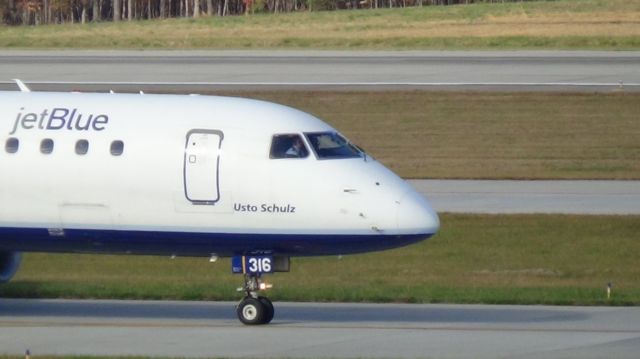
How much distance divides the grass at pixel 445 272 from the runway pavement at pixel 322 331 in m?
0.65

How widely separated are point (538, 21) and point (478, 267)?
5937cm

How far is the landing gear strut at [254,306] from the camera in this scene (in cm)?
1964

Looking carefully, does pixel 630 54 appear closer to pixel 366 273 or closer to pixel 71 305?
pixel 366 273

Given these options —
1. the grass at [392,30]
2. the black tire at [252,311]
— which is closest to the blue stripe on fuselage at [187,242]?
the black tire at [252,311]

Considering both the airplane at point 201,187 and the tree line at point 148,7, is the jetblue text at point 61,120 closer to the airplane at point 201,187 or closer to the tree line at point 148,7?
the airplane at point 201,187

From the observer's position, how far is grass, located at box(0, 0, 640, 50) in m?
72.2

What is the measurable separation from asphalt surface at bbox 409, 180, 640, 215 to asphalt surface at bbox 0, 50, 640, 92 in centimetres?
1399

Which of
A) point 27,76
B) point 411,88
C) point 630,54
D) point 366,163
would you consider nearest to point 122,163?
point 366,163

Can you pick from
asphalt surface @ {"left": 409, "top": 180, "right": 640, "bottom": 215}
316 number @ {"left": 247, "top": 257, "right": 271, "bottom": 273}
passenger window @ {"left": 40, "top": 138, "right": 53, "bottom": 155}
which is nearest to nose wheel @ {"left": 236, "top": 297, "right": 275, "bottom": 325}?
316 number @ {"left": 247, "top": 257, "right": 271, "bottom": 273}

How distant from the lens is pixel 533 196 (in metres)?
33.9

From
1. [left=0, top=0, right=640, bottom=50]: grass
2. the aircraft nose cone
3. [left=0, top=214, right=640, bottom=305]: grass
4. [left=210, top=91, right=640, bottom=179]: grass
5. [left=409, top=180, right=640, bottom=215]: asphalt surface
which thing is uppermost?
the aircraft nose cone

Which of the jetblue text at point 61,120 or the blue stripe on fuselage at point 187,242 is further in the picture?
the jetblue text at point 61,120

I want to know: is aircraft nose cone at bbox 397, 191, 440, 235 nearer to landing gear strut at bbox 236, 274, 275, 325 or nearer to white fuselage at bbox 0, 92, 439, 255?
white fuselage at bbox 0, 92, 439, 255

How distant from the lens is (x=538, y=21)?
3282 inches
